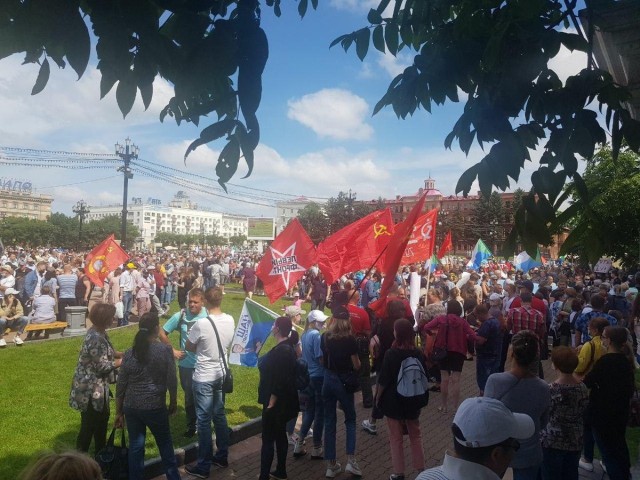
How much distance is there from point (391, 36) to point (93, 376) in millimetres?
4260

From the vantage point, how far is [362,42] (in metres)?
3.44

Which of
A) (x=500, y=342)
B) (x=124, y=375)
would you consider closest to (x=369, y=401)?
(x=500, y=342)

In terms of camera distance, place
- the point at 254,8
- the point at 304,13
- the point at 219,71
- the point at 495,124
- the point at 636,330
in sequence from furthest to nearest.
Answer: the point at 636,330, the point at 304,13, the point at 495,124, the point at 254,8, the point at 219,71

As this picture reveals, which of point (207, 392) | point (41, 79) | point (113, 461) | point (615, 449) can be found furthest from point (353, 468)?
point (41, 79)

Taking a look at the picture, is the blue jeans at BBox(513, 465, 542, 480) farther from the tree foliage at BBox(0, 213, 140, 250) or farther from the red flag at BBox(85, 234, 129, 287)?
the tree foliage at BBox(0, 213, 140, 250)

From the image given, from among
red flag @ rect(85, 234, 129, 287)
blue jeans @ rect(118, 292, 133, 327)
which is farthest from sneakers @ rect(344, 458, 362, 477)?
red flag @ rect(85, 234, 129, 287)

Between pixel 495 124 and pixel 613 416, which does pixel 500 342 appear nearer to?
pixel 613 416

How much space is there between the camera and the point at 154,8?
5.53 ft

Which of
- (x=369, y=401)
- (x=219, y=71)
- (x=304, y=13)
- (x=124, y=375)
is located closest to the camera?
(x=219, y=71)

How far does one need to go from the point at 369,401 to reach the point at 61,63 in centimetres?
701

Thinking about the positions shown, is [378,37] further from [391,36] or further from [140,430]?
[140,430]

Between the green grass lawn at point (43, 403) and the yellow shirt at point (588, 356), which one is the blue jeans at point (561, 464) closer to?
the yellow shirt at point (588, 356)

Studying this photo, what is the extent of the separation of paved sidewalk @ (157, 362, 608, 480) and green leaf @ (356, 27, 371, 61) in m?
4.57

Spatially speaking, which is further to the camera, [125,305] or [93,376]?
[125,305]
